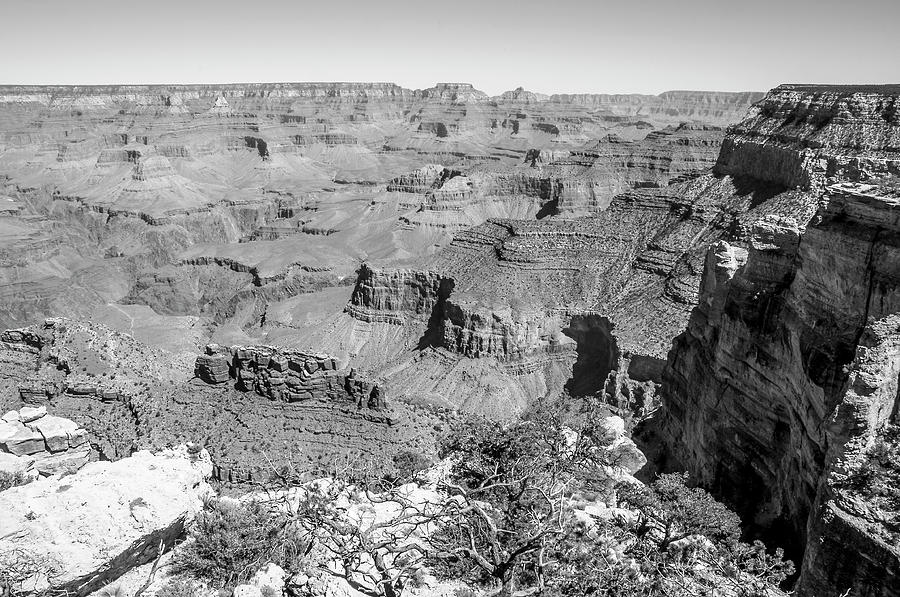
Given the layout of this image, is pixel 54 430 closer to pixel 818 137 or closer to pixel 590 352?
pixel 590 352

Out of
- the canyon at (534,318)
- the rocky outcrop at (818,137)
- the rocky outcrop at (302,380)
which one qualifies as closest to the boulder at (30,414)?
the canyon at (534,318)

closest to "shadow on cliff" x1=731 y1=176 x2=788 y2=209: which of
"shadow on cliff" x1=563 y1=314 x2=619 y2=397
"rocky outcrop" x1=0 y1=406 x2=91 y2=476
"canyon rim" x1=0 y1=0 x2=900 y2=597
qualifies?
"canyon rim" x1=0 y1=0 x2=900 y2=597

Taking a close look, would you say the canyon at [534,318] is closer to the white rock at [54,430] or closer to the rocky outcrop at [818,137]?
the white rock at [54,430]

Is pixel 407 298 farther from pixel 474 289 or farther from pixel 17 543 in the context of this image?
pixel 17 543

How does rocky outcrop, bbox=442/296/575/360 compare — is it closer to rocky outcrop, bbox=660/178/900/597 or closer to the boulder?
rocky outcrop, bbox=660/178/900/597

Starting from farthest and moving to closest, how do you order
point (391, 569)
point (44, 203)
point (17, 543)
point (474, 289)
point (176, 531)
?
point (44, 203)
point (474, 289)
point (176, 531)
point (391, 569)
point (17, 543)

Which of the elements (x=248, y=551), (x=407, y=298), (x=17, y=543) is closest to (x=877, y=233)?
(x=248, y=551)
